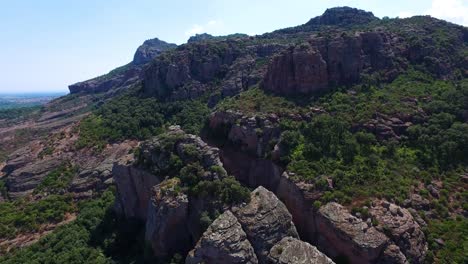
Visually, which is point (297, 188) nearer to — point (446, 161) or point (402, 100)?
point (446, 161)

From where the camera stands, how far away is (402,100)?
7012cm

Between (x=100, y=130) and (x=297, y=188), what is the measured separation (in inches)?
2922

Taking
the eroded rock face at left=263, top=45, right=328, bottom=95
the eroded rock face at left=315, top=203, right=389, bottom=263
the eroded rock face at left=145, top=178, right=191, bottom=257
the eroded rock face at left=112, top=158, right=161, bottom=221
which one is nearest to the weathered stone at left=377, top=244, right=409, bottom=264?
the eroded rock face at left=315, top=203, right=389, bottom=263

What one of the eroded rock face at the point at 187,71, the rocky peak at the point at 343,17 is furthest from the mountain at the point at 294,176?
the rocky peak at the point at 343,17

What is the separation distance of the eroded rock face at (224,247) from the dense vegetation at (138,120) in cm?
5622

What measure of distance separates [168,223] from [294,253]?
16396 mm

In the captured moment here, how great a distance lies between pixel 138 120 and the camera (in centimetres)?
11219

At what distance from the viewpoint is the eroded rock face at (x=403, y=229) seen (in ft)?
147

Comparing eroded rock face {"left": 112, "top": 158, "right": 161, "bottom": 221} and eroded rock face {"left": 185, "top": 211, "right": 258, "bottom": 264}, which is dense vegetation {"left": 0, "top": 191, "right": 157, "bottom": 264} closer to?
eroded rock face {"left": 112, "top": 158, "right": 161, "bottom": 221}

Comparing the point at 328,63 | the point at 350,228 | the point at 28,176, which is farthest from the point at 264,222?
the point at 28,176

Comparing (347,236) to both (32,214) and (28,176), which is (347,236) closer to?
(32,214)

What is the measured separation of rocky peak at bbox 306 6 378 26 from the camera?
162 metres

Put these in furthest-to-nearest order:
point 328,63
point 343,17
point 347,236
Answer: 1. point 343,17
2. point 328,63
3. point 347,236

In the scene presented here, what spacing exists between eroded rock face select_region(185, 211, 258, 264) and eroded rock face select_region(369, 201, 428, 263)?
15.7m
